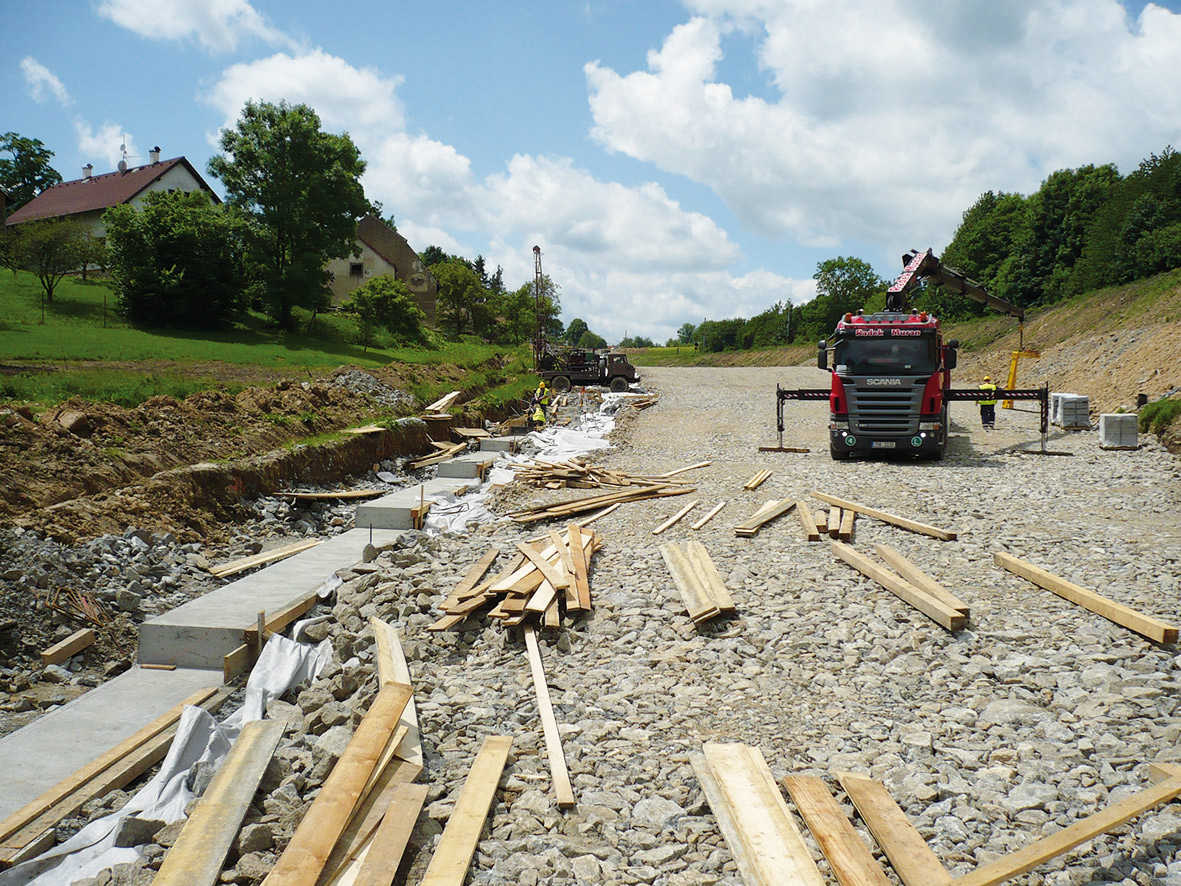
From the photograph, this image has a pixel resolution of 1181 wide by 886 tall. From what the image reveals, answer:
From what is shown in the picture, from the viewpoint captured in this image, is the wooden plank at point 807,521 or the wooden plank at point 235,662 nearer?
the wooden plank at point 235,662

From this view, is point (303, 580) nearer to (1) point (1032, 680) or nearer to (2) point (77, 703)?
(2) point (77, 703)

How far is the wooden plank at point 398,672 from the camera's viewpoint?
5.03 metres

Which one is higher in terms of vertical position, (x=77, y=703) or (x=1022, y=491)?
(x=1022, y=491)

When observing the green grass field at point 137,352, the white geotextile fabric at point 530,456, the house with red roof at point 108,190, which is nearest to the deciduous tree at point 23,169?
the house with red roof at point 108,190

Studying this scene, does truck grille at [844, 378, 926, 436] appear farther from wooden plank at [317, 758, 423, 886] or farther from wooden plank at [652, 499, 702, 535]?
wooden plank at [317, 758, 423, 886]

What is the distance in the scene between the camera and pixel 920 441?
47.9 ft

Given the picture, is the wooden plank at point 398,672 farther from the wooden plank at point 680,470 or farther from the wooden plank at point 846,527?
the wooden plank at point 680,470

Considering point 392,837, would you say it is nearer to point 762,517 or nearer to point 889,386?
point 762,517

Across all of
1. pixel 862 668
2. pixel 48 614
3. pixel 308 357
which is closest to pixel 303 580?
pixel 48 614

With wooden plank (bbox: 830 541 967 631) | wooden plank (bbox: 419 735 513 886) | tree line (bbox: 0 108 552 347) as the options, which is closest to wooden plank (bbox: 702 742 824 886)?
wooden plank (bbox: 419 735 513 886)

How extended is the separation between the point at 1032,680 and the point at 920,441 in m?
9.68

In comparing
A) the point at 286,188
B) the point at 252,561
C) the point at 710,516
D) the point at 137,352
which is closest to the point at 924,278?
the point at 710,516

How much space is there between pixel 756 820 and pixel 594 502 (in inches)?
336

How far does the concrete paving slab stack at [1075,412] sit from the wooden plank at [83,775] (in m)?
21.1
